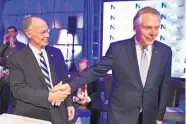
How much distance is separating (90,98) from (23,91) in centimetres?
236

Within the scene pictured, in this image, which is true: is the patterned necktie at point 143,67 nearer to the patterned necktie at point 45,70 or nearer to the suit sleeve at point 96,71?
the suit sleeve at point 96,71

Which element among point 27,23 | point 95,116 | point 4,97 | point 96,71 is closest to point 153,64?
point 96,71

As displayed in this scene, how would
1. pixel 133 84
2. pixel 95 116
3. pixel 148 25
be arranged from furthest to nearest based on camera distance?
pixel 95 116, pixel 133 84, pixel 148 25

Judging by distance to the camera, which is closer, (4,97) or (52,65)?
(52,65)

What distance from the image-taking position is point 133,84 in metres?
2.09

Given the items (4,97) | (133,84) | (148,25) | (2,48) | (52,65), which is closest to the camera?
(148,25)

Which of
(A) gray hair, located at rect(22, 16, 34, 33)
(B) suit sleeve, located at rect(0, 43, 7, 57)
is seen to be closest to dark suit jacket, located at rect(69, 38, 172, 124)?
(A) gray hair, located at rect(22, 16, 34, 33)

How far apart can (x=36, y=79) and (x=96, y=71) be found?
1.54ft

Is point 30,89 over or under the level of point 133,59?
under

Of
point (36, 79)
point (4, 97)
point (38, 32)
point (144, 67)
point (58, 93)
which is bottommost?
point (4, 97)

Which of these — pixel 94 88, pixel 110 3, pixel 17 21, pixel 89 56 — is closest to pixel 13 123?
pixel 94 88

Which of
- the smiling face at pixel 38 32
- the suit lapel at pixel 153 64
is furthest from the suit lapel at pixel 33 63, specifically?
the suit lapel at pixel 153 64

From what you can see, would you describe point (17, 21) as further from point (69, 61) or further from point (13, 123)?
point (13, 123)

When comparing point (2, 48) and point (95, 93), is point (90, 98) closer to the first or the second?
point (95, 93)
